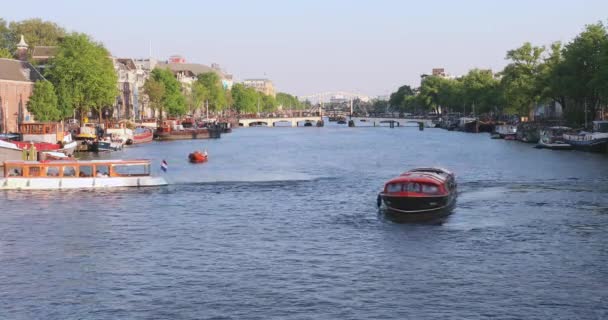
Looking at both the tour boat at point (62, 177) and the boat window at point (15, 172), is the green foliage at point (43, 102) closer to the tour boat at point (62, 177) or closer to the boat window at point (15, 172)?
the boat window at point (15, 172)

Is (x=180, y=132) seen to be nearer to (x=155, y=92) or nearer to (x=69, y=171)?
(x=155, y=92)

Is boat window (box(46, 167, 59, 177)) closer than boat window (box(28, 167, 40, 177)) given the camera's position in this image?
No

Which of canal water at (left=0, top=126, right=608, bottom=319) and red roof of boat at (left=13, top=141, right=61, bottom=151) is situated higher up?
red roof of boat at (left=13, top=141, right=61, bottom=151)

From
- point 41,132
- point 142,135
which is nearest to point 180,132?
point 142,135

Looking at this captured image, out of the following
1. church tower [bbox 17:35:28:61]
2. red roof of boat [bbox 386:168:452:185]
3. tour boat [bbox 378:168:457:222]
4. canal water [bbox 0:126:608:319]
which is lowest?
canal water [bbox 0:126:608:319]

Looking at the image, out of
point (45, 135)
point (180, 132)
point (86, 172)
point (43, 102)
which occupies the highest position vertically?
point (43, 102)

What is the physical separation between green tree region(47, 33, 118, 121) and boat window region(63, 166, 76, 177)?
61180 mm

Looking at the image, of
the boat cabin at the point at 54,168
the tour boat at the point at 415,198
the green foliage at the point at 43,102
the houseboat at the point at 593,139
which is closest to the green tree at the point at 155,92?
the green foliage at the point at 43,102

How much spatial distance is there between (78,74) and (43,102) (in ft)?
23.9

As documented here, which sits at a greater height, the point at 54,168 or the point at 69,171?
the point at 54,168

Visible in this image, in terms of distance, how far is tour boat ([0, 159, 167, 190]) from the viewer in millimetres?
66375

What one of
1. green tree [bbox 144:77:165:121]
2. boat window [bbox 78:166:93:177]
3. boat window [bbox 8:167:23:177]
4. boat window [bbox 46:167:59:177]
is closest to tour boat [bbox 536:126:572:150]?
boat window [bbox 78:166:93:177]

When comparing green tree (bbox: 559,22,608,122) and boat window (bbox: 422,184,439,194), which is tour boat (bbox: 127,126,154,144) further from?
boat window (bbox: 422,184,439,194)

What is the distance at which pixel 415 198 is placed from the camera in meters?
51.4
